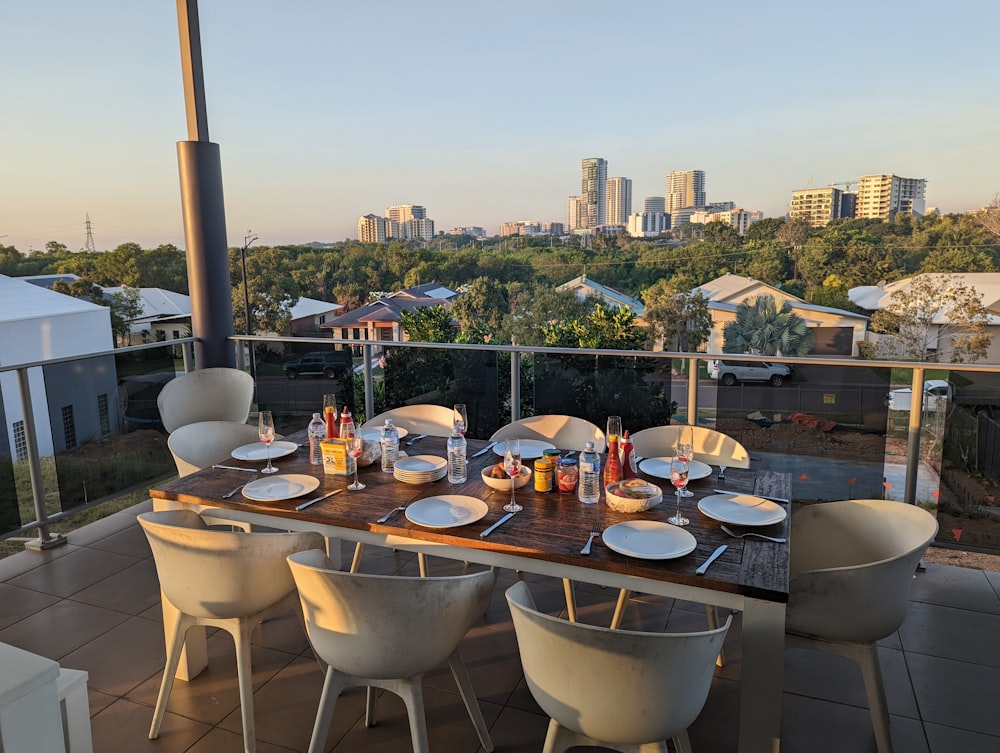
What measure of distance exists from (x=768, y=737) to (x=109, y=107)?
13.9m

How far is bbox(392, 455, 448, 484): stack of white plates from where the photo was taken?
2357 millimetres

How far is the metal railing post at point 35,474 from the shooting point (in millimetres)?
3545

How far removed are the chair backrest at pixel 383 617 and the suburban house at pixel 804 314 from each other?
2423 cm

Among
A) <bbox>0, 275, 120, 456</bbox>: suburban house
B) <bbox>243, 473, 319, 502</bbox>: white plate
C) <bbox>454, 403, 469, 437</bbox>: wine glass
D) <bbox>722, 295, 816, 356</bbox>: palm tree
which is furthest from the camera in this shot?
<bbox>722, 295, 816, 356</bbox>: palm tree

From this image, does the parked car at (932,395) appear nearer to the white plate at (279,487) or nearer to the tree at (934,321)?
the white plate at (279,487)

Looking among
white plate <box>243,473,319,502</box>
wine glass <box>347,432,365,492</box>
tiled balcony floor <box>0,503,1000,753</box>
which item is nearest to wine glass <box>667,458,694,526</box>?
tiled balcony floor <box>0,503,1000,753</box>

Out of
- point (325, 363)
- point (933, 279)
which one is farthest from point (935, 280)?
point (325, 363)

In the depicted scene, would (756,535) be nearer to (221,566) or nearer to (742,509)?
(742,509)

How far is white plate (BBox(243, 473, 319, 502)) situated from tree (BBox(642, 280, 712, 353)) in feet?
74.1

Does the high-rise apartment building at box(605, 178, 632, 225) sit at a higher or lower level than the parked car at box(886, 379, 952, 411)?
higher

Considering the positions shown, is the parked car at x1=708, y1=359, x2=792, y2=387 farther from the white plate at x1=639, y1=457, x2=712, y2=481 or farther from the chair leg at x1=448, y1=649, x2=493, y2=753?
the chair leg at x1=448, y1=649, x2=493, y2=753

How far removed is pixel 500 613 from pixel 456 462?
31.6 inches

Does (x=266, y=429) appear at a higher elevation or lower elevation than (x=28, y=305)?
lower

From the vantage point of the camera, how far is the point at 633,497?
209 cm
